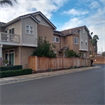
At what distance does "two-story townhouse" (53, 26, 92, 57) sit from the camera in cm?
2611

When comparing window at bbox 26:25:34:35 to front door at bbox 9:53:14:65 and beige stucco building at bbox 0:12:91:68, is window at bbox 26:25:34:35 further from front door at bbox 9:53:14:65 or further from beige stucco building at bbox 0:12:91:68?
front door at bbox 9:53:14:65

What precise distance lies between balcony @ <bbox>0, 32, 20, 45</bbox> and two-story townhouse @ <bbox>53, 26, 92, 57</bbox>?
9.61 meters

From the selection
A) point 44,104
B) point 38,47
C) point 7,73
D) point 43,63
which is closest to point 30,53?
point 38,47

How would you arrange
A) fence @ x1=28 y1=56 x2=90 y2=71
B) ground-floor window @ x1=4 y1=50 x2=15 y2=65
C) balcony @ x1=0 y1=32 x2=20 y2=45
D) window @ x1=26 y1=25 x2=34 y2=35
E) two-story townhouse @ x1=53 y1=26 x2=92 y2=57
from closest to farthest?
balcony @ x1=0 y1=32 x2=20 y2=45
fence @ x1=28 y1=56 x2=90 y2=71
window @ x1=26 y1=25 x2=34 y2=35
ground-floor window @ x1=4 y1=50 x2=15 y2=65
two-story townhouse @ x1=53 y1=26 x2=92 y2=57

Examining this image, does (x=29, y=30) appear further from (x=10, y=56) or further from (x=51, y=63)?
(x=51, y=63)

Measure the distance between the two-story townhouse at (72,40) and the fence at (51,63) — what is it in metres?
4.25

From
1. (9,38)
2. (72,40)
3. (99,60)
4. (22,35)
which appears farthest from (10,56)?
(99,60)

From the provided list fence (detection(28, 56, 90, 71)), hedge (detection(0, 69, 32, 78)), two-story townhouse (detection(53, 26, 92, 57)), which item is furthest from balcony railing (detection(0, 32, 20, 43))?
two-story townhouse (detection(53, 26, 92, 57))

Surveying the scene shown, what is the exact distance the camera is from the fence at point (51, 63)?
55.3ft

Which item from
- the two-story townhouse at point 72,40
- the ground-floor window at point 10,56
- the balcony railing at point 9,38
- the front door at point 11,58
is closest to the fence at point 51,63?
the ground-floor window at point 10,56

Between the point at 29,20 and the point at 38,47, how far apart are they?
416cm

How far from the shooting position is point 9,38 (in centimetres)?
1688

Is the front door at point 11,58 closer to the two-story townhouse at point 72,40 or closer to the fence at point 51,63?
the fence at point 51,63

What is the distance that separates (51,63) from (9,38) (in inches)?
273
